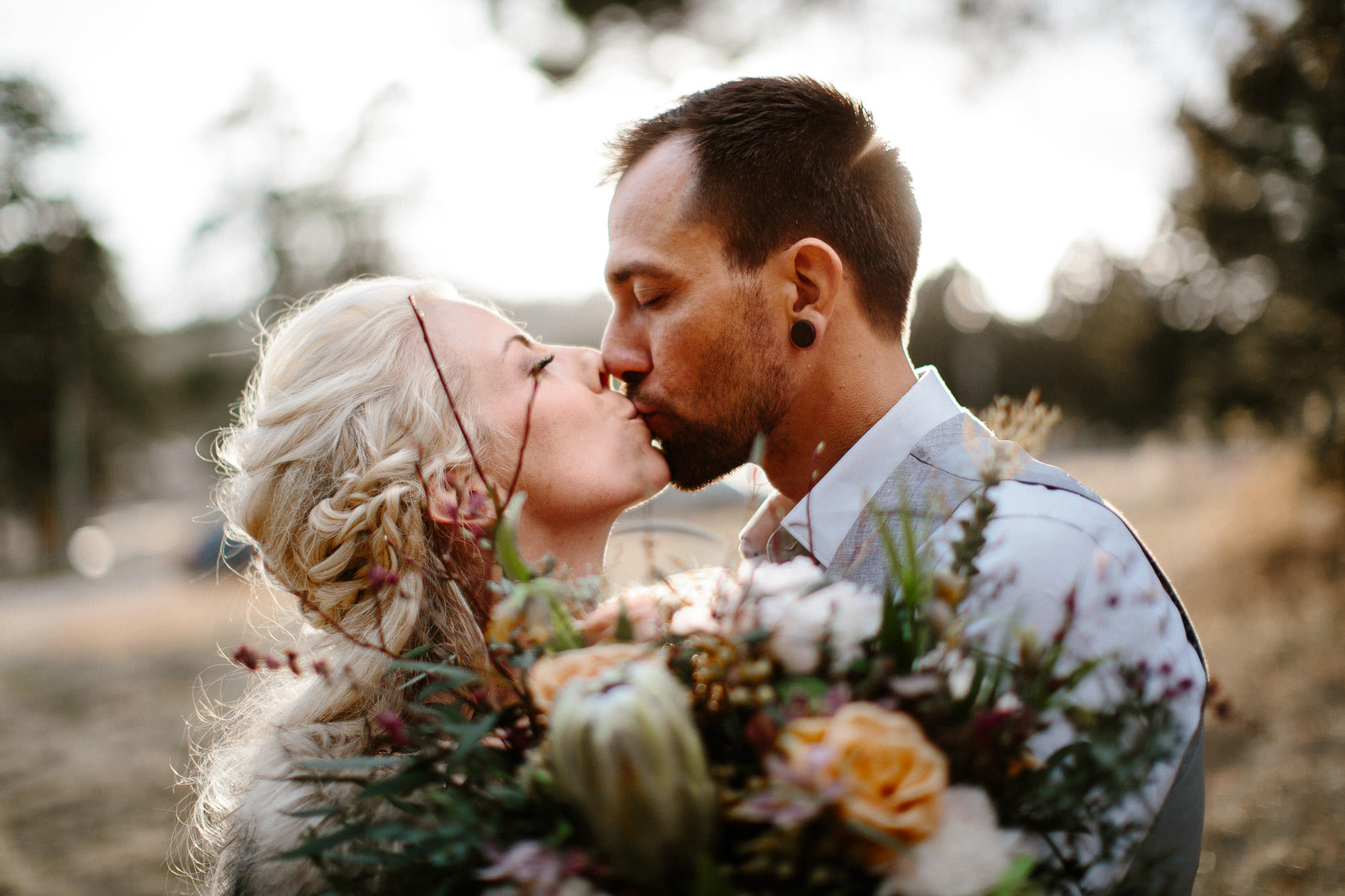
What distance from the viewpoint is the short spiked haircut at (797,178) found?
2604 mm

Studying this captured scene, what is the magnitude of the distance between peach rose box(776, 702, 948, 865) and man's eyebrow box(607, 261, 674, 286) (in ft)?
5.94

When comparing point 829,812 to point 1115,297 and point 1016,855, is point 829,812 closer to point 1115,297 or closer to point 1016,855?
point 1016,855

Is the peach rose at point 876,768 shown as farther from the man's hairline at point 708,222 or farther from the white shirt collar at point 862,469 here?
the man's hairline at point 708,222

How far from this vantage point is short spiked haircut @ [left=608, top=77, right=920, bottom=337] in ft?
8.54

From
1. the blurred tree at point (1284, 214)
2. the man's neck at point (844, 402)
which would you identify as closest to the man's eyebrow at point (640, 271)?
the man's neck at point (844, 402)

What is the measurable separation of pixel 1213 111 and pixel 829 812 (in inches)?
455

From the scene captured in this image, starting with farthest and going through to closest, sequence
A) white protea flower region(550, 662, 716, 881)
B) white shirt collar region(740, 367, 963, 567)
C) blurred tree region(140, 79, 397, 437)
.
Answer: blurred tree region(140, 79, 397, 437)
white shirt collar region(740, 367, 963, 567)
white protea flower region(550, 662, 716, 881)

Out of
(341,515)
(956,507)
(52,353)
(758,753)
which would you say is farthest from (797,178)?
(52,353)

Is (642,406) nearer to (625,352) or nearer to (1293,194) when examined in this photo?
(625,352)

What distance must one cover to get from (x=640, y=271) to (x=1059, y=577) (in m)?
1.49

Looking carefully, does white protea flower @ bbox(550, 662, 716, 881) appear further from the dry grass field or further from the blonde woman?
the blonde woman

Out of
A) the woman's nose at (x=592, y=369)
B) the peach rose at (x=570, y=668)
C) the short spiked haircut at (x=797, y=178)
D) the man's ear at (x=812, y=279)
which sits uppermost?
the short spiked haircut at (x=797, y=178)

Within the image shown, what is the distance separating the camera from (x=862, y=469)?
2.41 m

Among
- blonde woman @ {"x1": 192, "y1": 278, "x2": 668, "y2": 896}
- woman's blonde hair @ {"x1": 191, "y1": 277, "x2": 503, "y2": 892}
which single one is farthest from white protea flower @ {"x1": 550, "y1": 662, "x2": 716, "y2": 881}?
blonde woman @ {"x1": 192, "y1": 278, "x2": 668, "y2": 896}
